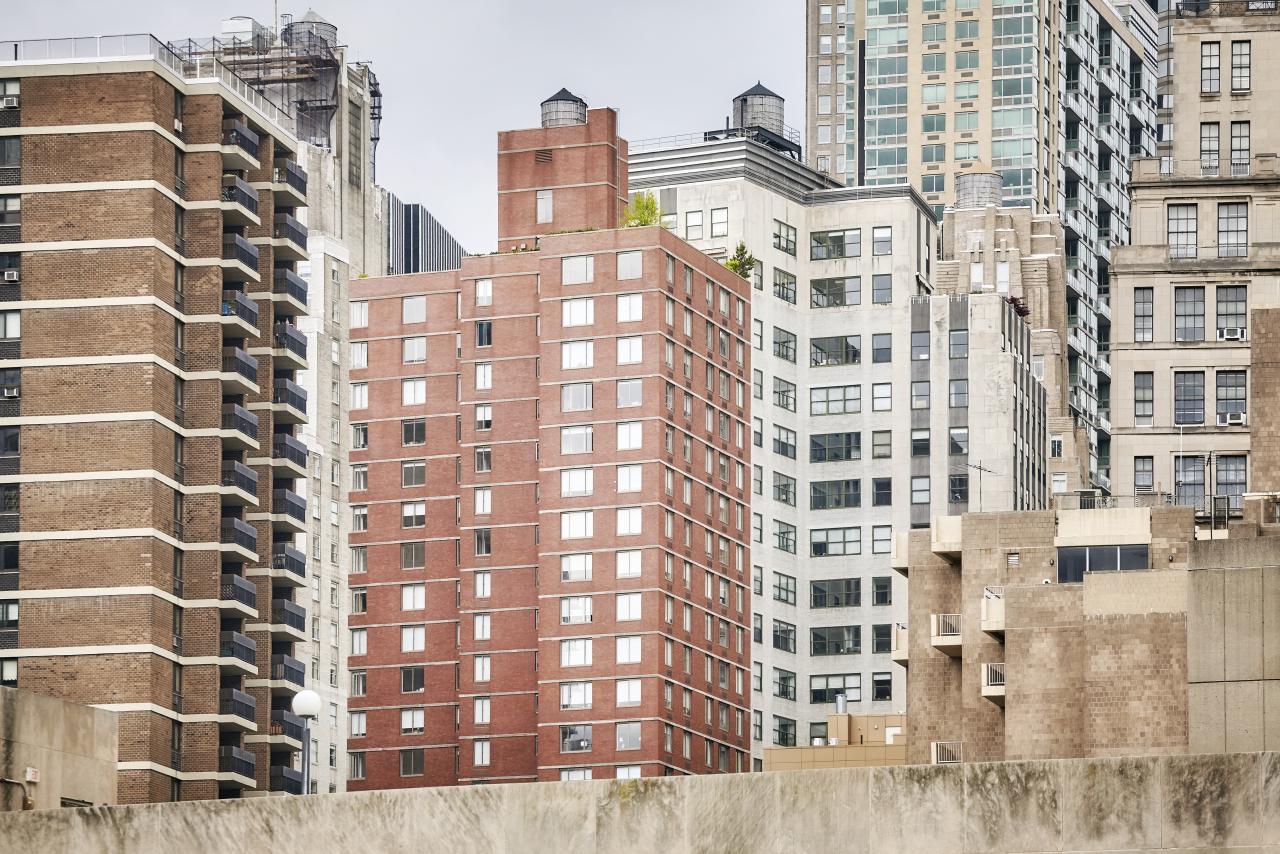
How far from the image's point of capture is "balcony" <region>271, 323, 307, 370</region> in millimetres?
163000

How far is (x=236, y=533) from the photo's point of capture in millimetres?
154125

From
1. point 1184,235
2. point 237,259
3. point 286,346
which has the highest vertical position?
point 1184,235

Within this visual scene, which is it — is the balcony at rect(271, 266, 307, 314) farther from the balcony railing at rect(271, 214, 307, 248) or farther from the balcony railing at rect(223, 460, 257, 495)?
the balcony railing at rect(223, 460, 257, 495)

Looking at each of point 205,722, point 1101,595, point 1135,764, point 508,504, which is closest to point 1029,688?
point 1101,595

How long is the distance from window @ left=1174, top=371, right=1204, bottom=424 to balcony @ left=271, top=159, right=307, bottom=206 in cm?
4905

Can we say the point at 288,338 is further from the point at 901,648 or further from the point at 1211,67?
the point at 1211,67

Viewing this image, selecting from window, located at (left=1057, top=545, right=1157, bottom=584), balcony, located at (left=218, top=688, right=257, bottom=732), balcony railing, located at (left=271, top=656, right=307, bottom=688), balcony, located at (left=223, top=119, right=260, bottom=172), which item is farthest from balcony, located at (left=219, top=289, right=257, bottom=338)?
window, located at (left=1057, top=545, right=1157, bottom=584)

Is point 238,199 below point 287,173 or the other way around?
below

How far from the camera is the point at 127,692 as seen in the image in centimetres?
14375

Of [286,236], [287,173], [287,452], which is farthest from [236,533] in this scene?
[287,173]

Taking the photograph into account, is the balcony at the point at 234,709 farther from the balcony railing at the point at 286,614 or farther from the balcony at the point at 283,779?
the balcony railing at the point at 286,614

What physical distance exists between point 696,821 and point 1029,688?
6258 cm

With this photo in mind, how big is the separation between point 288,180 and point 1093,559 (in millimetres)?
55858

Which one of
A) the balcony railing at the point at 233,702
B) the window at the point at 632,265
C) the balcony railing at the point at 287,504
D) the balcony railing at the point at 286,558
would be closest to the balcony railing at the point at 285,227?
the balcony railing at the point at 287,504
